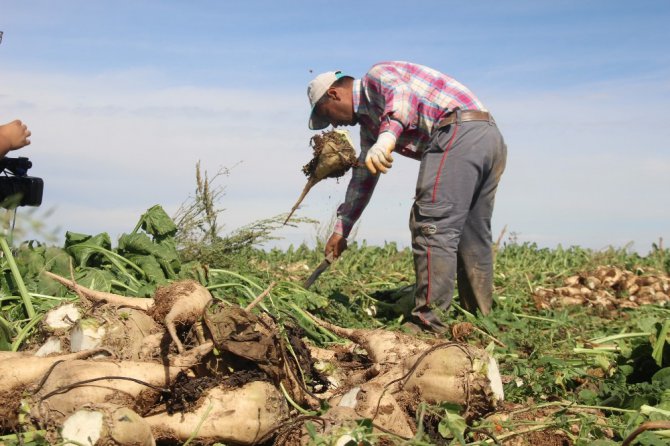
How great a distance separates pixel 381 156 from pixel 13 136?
90.6 inches

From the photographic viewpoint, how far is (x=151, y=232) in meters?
5.40

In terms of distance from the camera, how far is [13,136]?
181 inches

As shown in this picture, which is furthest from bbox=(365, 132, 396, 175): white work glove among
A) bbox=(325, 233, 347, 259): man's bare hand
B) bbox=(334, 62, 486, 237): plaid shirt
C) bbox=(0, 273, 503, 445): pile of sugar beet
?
bbox=(0, 273, 503, 445): pile of sugar beet

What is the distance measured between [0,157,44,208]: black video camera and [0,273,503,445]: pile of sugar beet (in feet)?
3.10

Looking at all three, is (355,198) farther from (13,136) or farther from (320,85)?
(13,136)

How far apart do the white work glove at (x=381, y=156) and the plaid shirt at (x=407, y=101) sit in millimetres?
132

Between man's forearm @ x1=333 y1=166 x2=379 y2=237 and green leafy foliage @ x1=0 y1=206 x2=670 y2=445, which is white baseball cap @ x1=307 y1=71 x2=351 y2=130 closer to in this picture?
man's forearm @ x1=333 y1=166 x2=379 y2=237

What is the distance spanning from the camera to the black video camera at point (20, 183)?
4.38 metres

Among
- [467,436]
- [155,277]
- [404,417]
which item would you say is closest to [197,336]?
[404,417]

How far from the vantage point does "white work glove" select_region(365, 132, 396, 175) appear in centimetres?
525

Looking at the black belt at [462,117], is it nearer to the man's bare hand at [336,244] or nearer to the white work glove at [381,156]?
the white work glove at [381,156]

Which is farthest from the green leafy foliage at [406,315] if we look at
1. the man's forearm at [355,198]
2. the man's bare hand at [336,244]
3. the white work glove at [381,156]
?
the white work glove at [381,156]

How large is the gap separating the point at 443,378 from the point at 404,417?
0.86 ft

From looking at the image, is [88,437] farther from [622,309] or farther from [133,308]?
[622,309]
